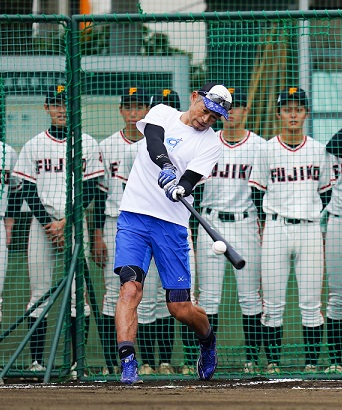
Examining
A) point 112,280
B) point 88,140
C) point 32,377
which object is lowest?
point 32,377

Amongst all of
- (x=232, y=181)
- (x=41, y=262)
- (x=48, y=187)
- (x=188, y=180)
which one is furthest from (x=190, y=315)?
(x=48, y=187)

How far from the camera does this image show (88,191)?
8.23m

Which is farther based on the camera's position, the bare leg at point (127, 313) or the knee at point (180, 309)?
the knee at point (180, 309)

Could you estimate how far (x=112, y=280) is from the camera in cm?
827

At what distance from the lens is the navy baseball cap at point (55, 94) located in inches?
318

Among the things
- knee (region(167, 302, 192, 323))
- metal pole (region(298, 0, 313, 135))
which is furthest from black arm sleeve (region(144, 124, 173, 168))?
metal pole (region(298, 0, 313, 135))

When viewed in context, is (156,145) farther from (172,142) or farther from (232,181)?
(232,181)

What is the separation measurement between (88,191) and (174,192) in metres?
1.91

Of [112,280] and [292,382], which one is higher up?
[112,280]

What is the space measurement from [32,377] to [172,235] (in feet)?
6.52

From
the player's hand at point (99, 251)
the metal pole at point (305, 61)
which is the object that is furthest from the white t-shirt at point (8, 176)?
the metal pole at point (305, 61)

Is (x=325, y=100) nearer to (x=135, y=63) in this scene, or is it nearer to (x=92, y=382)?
(x=135, y=63)

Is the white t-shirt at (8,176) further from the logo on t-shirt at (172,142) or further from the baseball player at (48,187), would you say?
the logo on t-shirt at (172,142)

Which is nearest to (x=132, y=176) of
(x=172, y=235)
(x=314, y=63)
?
(x=172, y=235)
